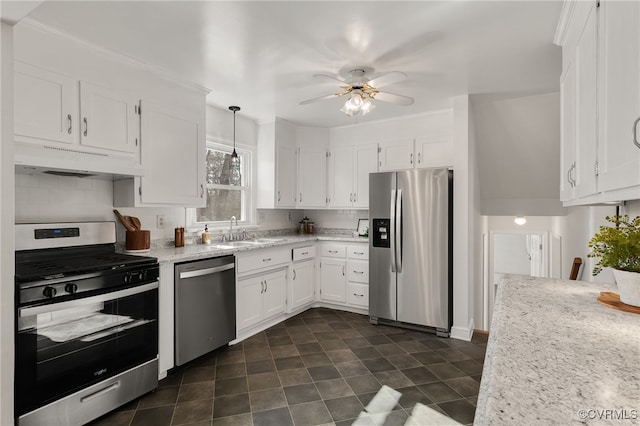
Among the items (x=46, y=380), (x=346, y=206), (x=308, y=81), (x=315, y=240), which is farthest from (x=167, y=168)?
(x=346, y=206)

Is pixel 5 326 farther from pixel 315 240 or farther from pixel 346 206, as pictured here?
pixel 346 206

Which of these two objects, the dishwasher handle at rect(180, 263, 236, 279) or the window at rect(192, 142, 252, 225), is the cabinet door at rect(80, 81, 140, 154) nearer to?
the dishwasher handle at rect(180, 263, 236, 279)

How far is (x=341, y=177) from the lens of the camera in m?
4.55

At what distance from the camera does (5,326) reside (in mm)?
1209

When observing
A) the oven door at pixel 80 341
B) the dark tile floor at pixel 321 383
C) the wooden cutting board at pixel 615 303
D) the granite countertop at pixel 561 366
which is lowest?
the dark tile floor at pixel 321 383

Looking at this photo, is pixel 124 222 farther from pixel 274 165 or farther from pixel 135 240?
pixel 274 165

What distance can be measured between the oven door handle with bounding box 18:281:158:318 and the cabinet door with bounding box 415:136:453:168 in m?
3.15

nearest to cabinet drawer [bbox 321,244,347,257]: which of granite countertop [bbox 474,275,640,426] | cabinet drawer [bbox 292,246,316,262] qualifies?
cabinet drawer [bbox 292,246,316,262]

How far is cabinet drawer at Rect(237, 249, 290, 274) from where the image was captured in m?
3.22

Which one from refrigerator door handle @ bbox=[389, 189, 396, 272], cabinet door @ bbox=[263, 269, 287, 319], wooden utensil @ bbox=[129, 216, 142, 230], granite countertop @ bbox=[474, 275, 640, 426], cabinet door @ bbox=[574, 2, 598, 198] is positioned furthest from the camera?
refrigerator door handle @ bbox=[389, 189, 396, 272]

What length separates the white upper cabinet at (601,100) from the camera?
93cm

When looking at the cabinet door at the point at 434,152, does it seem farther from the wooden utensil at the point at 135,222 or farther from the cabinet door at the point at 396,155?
the wooden utensil at the point at 135,222

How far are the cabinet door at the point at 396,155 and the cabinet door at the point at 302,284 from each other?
1.62m

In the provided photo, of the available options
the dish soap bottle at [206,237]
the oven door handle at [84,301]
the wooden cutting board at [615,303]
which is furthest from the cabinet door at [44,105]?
the wooden cutting board at [615,303]
